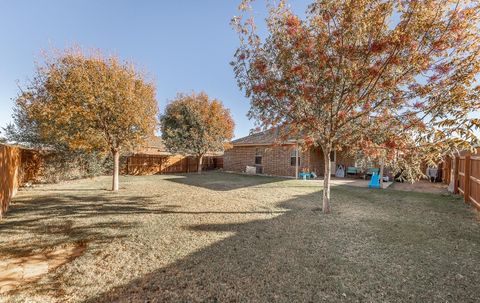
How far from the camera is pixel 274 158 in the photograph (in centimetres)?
1948

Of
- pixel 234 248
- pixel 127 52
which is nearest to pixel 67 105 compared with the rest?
pixel 127 52

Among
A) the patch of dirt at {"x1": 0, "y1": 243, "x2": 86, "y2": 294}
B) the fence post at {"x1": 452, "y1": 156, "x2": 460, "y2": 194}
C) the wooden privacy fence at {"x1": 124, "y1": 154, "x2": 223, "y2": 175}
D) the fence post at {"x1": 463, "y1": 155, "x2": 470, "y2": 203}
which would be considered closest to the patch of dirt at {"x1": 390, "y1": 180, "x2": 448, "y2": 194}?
the fence post at {"x1": 452, "y1": 156, "x2": 460, "y2": 194}

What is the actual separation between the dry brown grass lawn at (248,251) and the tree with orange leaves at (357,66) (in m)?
1.95

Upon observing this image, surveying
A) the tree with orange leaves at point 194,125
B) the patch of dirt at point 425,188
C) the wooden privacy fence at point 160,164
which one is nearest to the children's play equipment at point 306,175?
the patch of dirt at point 425,188

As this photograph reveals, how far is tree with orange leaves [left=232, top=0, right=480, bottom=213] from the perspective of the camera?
473cm

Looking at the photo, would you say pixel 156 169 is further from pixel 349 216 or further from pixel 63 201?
pixel 349 216

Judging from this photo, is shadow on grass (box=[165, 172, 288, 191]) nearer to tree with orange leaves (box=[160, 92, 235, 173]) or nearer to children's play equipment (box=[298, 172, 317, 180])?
children's play equipment (box=[298, 172, 317, 180])

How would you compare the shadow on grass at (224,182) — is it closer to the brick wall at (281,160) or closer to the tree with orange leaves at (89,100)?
the brick wall at (281,160)

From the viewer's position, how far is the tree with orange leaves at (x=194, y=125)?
2000 cm

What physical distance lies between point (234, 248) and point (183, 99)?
60.3ft

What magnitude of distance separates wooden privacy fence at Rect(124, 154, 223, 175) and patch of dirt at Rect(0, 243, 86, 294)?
16999 mm

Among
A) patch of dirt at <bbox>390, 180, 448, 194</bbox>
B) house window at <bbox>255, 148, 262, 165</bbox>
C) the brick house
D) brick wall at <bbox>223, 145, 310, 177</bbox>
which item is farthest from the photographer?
house window at <bbox>255, 148, 262, 165</bbox>

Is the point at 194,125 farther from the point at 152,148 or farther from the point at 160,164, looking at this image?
the point at 152,148

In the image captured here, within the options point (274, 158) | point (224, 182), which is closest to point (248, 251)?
point (224, 182)
